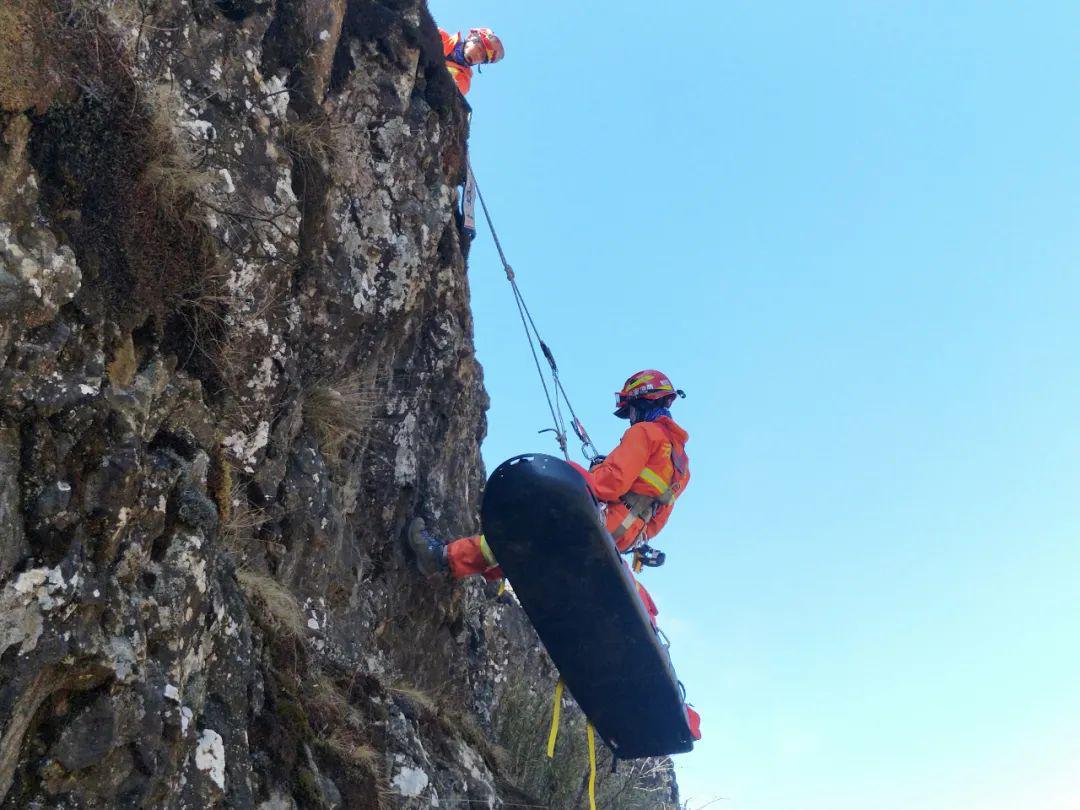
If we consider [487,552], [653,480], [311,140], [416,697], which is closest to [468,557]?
[487,552]

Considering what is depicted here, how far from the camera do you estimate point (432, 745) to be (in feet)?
16.1

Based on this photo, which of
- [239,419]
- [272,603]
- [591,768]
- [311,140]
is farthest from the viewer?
[591,768]

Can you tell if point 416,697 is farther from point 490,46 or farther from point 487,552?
point 490,46

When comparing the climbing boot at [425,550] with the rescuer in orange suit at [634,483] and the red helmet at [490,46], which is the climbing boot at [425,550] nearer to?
the rescuer in orange suit at [634,483]

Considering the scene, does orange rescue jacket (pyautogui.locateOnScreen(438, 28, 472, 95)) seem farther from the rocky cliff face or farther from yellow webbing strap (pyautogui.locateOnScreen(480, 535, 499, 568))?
yellow webbing strap (pyautogui.locateOnScreen(480, 535, 499, 568))

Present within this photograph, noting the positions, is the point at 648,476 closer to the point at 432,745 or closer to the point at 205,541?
the point at 432,745

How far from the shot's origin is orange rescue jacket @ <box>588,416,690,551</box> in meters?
6.37

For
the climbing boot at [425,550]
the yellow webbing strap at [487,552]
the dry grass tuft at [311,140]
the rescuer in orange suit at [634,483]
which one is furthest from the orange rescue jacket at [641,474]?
the dry grass tuft at [311,140]

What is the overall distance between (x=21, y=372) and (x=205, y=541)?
3.06 feet

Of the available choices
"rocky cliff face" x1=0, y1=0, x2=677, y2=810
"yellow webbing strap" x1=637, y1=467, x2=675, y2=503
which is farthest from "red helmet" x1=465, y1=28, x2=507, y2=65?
"yellow webbing strap" x1=637, y1=467, x2=675, y2=503

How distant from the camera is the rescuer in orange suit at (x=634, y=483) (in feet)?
19.4

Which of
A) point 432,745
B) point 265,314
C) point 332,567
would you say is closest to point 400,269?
point 265,314

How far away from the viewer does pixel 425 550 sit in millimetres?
5957

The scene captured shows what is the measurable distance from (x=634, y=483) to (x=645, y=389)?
34.8 inches
